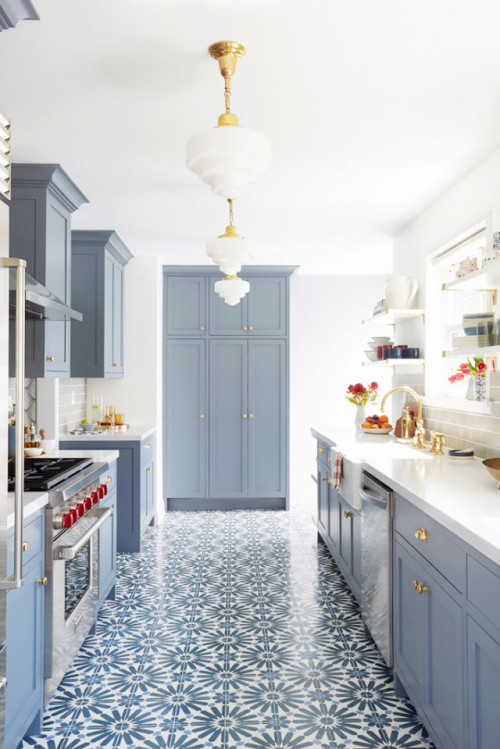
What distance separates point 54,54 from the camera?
2008mm

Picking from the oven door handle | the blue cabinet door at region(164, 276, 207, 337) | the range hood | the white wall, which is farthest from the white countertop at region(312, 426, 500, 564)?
the white wall

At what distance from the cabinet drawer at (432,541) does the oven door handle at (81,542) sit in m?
1.34

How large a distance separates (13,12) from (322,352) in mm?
5165

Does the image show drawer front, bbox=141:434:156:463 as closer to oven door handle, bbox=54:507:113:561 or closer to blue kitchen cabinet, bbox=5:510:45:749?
oven door handle, bbox=54:507:113:561

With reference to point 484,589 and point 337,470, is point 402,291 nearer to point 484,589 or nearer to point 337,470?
point 337,470

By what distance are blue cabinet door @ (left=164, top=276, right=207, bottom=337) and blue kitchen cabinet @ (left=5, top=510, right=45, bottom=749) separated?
3615mm

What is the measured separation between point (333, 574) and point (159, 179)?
9.10ft

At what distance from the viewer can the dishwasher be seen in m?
2.40

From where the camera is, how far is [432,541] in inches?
74.6

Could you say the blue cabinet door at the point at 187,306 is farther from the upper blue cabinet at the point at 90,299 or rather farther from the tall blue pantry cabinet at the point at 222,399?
the upper blue cabinet at the point at 90,299

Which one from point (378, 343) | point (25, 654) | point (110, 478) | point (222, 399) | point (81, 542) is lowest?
point (25, 654)

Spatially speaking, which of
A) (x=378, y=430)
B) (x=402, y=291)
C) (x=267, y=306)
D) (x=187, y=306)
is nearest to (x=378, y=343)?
(x=402, y=291)

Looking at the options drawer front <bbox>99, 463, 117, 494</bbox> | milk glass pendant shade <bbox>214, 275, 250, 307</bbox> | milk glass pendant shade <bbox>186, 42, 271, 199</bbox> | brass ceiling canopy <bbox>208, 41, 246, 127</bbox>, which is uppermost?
brass ceiling canopy <bbox>208, 41, 246, 127</bbox>

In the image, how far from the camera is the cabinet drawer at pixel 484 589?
1407 mm
